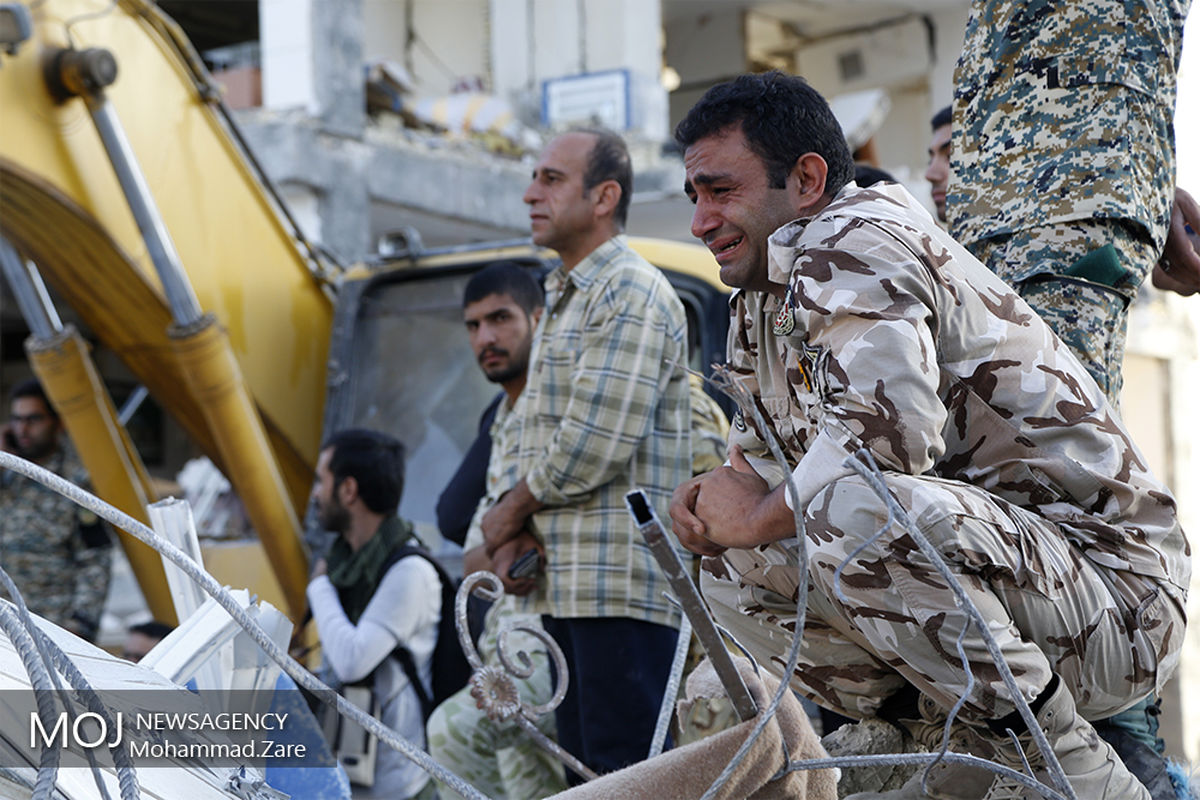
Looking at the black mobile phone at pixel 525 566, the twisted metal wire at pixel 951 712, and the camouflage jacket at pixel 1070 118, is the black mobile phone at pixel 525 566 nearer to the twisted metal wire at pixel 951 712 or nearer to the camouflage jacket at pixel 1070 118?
the camouflage jacket at pixel 1070 118

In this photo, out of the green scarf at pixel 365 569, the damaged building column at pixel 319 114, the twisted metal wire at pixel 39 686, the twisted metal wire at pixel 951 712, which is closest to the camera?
the twisted metal wire at pixel 39 686

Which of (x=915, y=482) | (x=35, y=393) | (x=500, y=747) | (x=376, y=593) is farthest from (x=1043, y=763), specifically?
(x=35, y=393)

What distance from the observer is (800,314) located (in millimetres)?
1836

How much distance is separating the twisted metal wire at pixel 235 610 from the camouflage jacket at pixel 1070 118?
62.4 inches

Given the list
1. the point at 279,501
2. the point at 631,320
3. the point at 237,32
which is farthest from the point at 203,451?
the point at 237,32

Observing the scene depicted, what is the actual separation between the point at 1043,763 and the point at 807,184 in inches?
34.8

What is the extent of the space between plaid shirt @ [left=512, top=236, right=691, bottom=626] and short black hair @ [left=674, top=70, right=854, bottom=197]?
101 centimetres

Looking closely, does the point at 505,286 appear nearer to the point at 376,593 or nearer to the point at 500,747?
the point at 376,593

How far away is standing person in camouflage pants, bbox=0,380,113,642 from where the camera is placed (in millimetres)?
5422

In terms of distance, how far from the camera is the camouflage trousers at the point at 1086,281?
2447 millimetres

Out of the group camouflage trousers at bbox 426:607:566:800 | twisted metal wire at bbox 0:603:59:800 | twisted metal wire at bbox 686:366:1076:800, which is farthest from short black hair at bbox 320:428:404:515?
twisted metal wire at bbox 0:603:59:800

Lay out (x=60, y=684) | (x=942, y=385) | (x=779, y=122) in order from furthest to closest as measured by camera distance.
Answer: (x=779, y=122) < (x=942, y=385) < (x=60, y=684)

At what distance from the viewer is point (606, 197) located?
3.36 meters

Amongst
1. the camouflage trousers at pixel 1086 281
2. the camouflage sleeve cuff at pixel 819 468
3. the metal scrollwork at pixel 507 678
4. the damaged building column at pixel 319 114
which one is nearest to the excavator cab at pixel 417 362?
the camouflage trousers at pixel 1086 281
